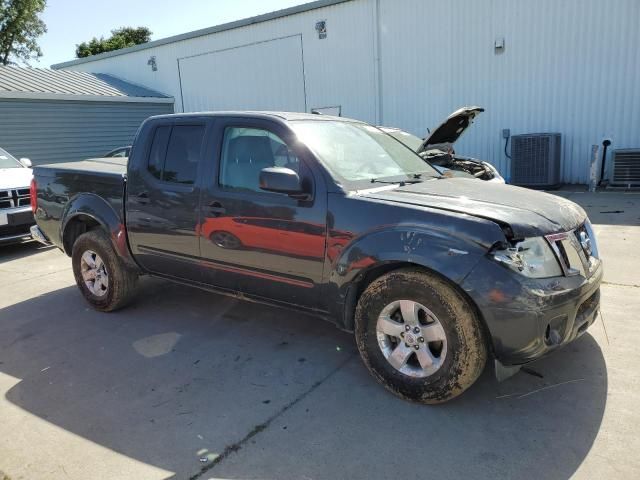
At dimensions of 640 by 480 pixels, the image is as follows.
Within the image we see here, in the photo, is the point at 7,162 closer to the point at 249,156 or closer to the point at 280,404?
the point at 249,156

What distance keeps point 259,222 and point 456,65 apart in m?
10.5

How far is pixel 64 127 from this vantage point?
51.2 ft

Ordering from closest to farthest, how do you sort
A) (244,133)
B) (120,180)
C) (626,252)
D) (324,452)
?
(324,452), (244,133), (120,180), (626,252)

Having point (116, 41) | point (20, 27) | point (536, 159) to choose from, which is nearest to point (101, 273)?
point (536, 159)

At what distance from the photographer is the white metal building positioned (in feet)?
35.7

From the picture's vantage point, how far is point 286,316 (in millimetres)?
4645

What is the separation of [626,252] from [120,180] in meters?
5.78

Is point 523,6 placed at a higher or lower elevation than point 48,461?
higher

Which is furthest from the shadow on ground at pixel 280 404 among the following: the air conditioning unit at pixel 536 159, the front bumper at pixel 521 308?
the air conditioning unit at pixel 536 159

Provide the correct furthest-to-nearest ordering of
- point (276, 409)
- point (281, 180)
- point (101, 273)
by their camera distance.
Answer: point (101, 273), point (281, 180), point (276, 409)

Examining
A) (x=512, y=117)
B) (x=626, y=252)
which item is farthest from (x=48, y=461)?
(x=512, y=117)

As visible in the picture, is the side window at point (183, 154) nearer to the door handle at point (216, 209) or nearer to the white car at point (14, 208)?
the door handle at point (216, 209)

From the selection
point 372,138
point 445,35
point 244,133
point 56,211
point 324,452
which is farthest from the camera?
point 445,35

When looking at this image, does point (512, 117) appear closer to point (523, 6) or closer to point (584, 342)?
point (523, 6)
